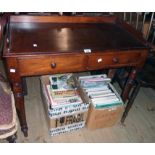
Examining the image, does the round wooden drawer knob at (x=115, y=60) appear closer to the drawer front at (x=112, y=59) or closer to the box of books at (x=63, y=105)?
the drawer front at (x=112, y=59)

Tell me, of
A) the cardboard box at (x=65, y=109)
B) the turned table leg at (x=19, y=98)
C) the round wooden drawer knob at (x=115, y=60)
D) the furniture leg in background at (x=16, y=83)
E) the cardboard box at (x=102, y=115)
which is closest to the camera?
the furniture leg in background at (x=16, y=83)

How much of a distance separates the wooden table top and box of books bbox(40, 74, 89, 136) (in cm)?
45

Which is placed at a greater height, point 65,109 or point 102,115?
point 65,109

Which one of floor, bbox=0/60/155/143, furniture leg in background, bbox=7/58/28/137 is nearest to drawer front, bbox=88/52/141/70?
furniture leg in background, bbox=7/58/28/137

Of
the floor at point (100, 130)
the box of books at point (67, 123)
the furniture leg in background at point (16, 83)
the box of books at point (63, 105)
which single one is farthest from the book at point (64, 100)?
the floor at point (100, 130)

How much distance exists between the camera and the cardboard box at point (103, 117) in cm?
146

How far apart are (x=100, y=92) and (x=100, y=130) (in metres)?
0.37

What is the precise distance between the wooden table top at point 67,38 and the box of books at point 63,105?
448 millimetres

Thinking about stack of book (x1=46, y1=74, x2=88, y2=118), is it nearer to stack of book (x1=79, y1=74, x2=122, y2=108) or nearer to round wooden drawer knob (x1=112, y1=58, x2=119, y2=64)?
stack of book (x1=79, y1=74, x2=122, y2=108)

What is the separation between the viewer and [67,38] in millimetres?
1236

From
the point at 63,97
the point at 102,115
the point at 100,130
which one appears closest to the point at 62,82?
the point at 63,97

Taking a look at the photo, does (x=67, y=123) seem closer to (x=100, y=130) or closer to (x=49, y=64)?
(x=100, y=130)

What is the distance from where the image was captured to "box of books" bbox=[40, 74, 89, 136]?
1.38 metres
